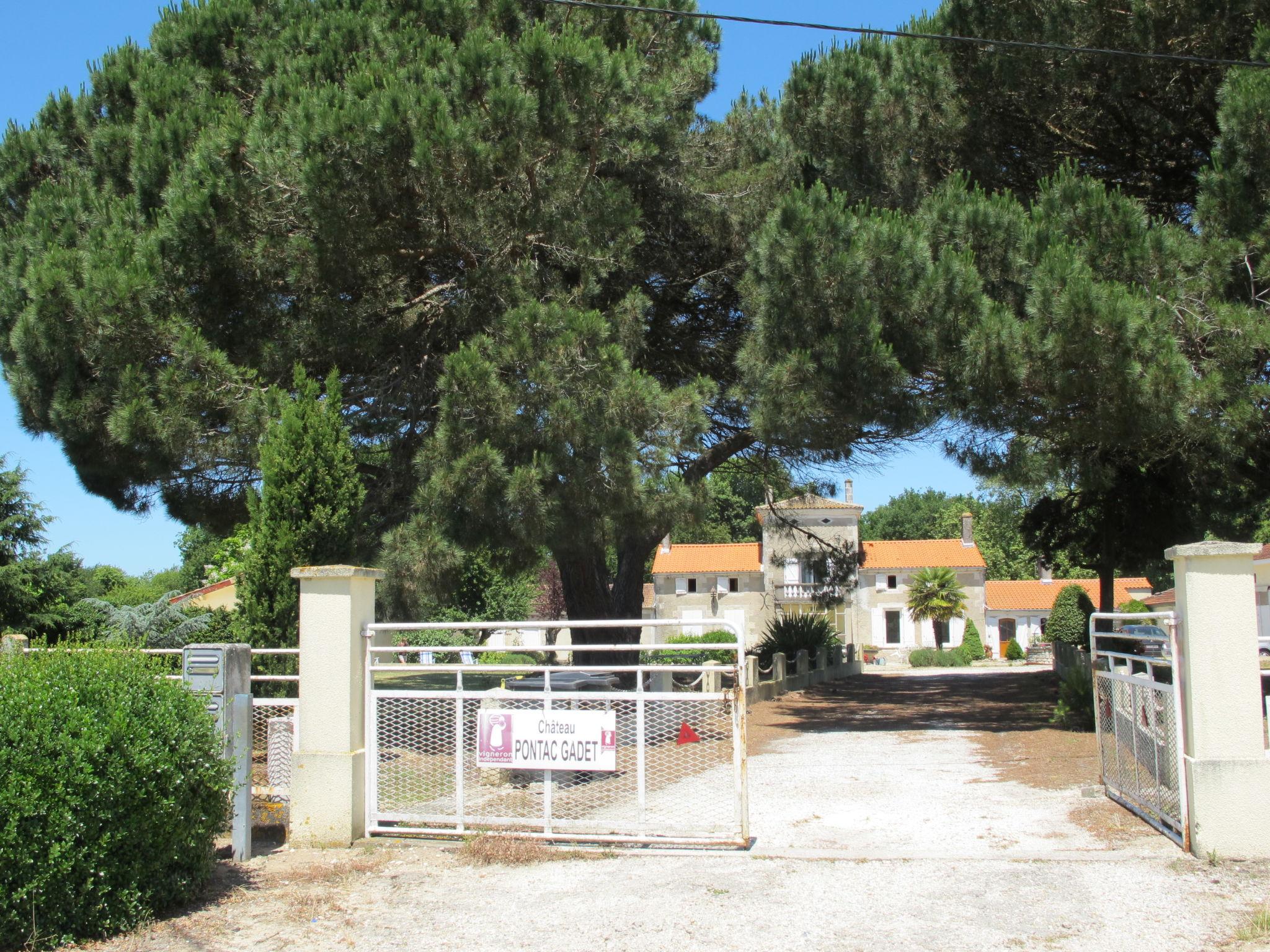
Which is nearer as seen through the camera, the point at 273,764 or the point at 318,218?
the point at 273,764

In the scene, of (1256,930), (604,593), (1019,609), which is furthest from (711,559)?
(1256,930)

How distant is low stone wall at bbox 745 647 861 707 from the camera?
20094mm

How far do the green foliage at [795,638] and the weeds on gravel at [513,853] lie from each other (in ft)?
58.7

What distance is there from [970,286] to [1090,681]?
642 centimetres

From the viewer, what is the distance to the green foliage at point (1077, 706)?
14312 millimetres

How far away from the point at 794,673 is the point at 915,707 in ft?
17.8

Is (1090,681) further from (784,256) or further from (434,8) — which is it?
(434,8)

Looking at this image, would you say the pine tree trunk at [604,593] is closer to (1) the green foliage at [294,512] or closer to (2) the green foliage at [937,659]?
(1) the green foliage at [294,512]

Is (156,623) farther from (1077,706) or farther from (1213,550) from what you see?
(1213,550)

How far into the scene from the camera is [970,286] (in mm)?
12070

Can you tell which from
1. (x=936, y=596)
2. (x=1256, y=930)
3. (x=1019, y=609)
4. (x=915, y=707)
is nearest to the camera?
(x=1256, y=930)

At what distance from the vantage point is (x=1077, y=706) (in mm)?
14648

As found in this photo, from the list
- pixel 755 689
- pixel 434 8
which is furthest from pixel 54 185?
pixel 755 689

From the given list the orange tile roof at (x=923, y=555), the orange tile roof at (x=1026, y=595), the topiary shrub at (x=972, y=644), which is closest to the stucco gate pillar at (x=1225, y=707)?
the topiary shrub at (x=972, y=644)
